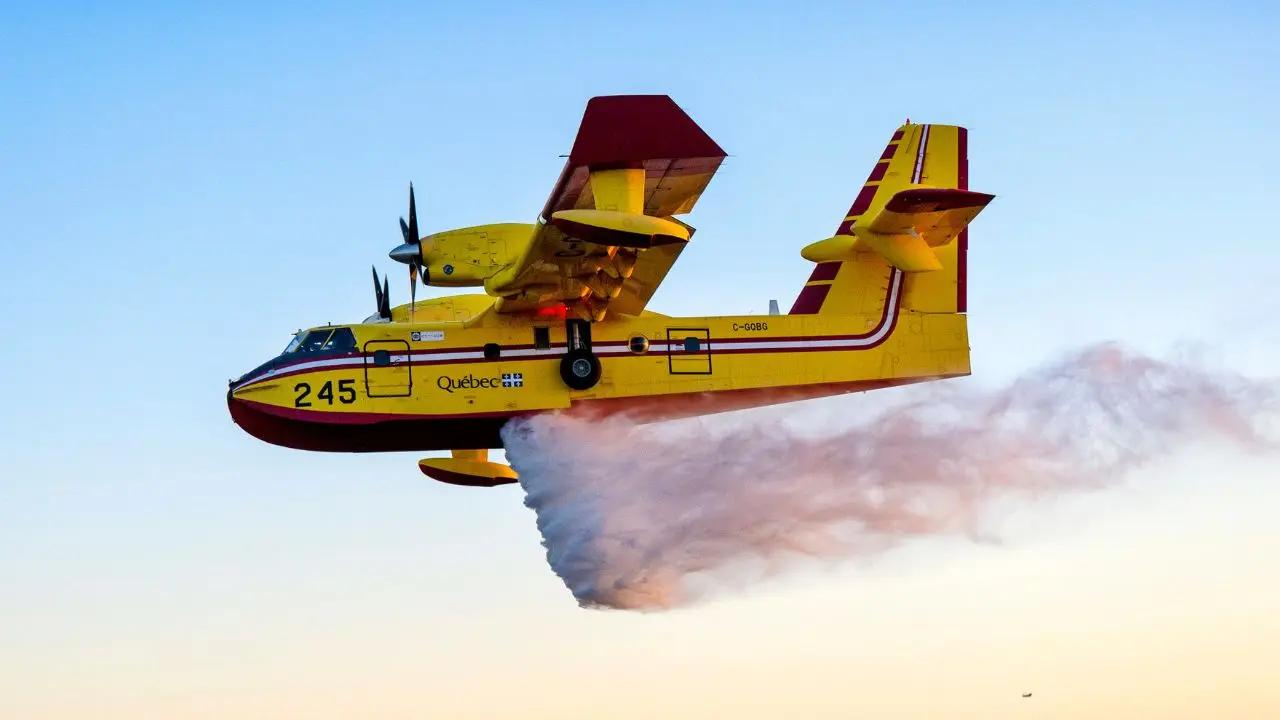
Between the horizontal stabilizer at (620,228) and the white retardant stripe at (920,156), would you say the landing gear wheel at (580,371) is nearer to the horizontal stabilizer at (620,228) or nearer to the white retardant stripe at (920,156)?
the horizontal stabilizer at (620,228)

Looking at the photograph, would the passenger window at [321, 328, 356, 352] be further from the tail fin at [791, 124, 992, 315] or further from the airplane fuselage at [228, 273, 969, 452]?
the tail fin at [791, 124, 992, 315]

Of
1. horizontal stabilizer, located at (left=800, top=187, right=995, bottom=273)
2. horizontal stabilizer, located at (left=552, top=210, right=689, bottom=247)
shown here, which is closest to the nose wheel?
horizontal stabilizer, located at (left=800, top=187, right=995, bottom=273)

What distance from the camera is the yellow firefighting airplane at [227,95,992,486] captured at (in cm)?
2531

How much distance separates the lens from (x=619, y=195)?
22.0 metres

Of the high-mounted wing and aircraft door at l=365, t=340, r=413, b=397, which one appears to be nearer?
the high-mounted wing

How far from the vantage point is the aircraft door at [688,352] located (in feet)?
84.2

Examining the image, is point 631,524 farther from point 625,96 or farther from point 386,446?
point 625,96

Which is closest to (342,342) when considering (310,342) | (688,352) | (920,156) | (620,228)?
(310,342)

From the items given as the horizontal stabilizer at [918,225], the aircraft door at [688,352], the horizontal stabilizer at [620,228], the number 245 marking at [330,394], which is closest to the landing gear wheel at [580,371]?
the aircraft door at [688,352]

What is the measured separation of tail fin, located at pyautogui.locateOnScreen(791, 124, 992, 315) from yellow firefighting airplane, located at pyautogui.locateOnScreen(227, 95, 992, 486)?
0.03m

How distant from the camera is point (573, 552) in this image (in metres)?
25.1

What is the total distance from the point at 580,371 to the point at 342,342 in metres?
3.07

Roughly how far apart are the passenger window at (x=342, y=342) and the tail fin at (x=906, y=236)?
583 centimetres

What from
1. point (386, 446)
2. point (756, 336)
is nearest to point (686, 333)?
point (756, 336)
